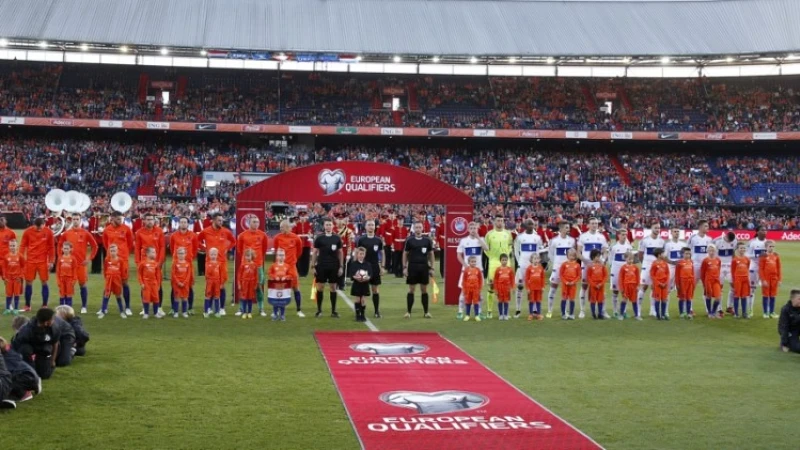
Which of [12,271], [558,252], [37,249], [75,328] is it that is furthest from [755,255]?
[12,271]

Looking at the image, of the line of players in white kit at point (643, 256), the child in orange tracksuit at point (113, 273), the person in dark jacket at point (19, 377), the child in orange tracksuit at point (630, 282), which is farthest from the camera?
the line of players in white kit at point (643, 256)

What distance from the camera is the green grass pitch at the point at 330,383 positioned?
25.7 feet

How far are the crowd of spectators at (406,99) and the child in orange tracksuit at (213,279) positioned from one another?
36.1 m

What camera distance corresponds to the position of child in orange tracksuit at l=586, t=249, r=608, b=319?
53.9ft

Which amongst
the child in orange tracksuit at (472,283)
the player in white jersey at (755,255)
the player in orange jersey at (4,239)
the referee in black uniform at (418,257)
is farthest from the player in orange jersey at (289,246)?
the player in white jersey at (755,255)

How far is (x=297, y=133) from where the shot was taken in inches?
2018

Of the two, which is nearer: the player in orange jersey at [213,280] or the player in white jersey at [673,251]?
the player in orange jersey at [213,280]

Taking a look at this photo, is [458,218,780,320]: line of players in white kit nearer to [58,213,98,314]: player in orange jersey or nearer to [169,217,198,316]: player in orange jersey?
[169,217,198,316]: player in orange jersey

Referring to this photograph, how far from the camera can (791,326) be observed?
13.1 m

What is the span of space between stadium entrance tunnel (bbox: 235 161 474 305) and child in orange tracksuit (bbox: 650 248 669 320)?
14.2 ft

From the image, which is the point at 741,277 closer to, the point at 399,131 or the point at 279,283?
the point at 279,283

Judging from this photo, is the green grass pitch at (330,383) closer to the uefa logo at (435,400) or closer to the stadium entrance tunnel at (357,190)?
the uefa logo at (435,400)

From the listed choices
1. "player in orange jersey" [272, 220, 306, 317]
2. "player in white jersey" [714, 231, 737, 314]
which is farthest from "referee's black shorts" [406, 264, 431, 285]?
"player in white jersey" [714, 231, 737, 314]

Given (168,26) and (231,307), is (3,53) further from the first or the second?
(231,307)
